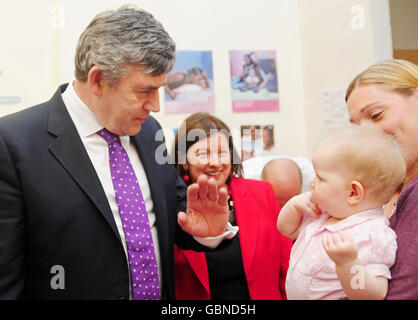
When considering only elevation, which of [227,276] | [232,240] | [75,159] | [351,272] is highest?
[75,159]

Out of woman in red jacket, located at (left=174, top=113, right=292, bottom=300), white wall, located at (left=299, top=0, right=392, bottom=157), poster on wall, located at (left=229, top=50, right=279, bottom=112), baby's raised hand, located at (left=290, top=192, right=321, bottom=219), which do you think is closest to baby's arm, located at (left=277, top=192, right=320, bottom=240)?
baby's raised hand, located at (left=290, top=192, right=321, bottom=219)

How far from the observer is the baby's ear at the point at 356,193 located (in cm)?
78

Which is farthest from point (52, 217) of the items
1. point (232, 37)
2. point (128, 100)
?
point (232, 37)

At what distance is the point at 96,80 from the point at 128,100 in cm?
10

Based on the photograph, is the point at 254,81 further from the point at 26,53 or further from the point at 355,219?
the point at 355,219

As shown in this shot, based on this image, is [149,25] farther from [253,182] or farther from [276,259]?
[276,259]

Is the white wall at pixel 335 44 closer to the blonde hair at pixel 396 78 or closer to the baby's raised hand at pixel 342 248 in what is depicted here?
the blonde hair at pixel 396 78

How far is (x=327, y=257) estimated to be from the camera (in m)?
0.78

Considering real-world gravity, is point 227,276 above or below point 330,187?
below

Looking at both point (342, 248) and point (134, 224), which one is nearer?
point (342, 248)

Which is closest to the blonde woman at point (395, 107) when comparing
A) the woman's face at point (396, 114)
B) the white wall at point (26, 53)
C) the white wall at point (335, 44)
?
the woman's face at point (396, 114)

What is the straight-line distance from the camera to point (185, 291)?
1.42 meters

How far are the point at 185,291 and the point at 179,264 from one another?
0.10 metres
